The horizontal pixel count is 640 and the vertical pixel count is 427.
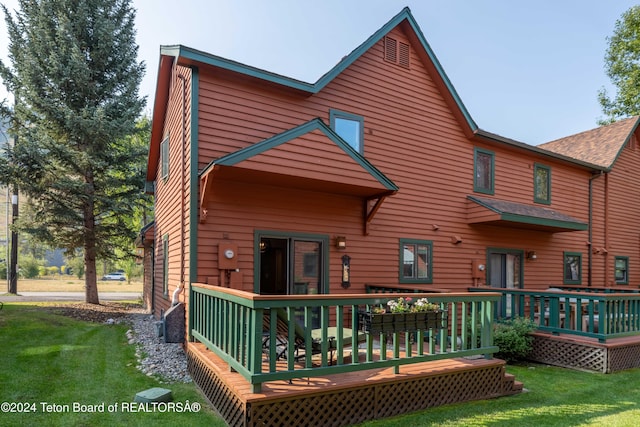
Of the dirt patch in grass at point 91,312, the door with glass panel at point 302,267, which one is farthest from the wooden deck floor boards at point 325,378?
the dirt patch in grass at point 91,312

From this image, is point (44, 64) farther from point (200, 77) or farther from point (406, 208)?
point (406, 208)

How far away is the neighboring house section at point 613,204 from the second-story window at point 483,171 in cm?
512

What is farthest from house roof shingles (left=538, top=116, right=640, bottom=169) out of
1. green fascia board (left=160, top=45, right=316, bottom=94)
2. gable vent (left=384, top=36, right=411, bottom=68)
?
green fascia board (left=160, top=45, right=316, bottom=94)

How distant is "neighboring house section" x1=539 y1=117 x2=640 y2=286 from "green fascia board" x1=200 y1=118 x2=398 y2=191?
10.3 m

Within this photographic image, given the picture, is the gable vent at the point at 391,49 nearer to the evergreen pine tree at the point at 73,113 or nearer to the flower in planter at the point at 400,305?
the flower in planter at the point at 400,305

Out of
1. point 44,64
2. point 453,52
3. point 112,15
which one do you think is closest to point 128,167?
point 44,64

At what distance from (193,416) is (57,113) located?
43.8ft

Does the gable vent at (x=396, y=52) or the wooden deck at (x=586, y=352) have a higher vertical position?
the gable vent at (x=396, y=52)

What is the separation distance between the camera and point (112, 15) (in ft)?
49.7

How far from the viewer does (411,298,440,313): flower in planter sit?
4941mm

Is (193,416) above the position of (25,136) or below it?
below

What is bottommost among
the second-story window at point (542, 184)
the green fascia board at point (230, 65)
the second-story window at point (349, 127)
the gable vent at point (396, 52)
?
the second-story window at point (542, 184)

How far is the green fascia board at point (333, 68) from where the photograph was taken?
6.56 meters

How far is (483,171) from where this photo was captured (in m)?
11.0
